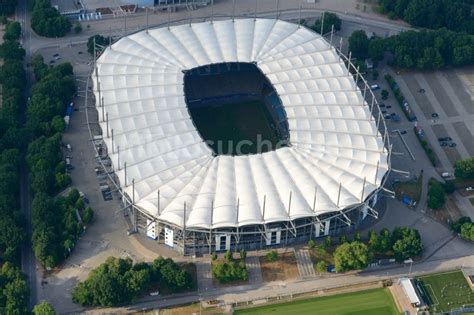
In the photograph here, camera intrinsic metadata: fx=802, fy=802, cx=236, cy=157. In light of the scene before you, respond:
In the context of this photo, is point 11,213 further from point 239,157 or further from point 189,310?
point 239,157

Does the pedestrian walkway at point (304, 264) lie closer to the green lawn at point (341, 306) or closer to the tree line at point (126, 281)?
the green lawn at point (341, 306)

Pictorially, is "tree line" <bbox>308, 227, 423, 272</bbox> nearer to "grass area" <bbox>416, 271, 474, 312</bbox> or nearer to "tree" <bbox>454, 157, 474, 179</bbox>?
"grass area" <bbox>416, 271, 474, 312</bbox>

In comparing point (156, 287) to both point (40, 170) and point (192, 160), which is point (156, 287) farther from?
point (40, 170)

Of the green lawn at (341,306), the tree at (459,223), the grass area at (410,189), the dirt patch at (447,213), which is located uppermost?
the grass area at (410,189)

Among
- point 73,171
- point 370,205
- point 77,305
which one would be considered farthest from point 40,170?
point 370,205

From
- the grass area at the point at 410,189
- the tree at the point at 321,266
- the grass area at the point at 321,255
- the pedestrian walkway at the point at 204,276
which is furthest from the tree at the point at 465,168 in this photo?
the pedestrian walkway at the point at 204,276

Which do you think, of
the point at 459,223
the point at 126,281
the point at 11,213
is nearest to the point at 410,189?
the point at 459,223
